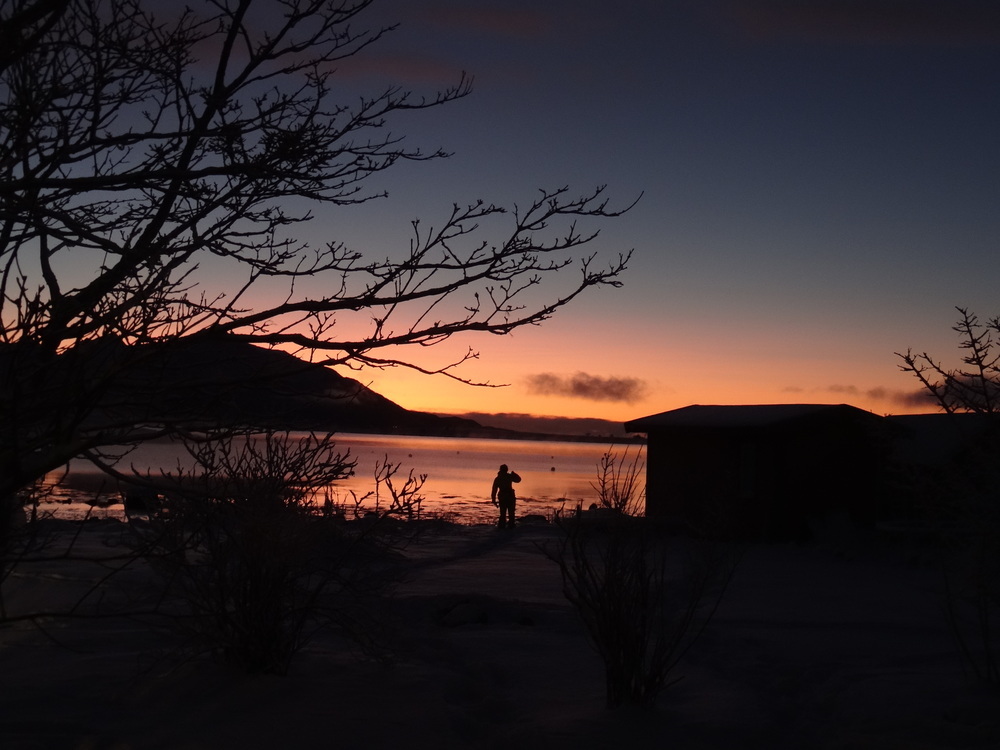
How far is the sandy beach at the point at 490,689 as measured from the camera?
230 inches

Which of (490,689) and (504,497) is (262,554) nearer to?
(490,689)

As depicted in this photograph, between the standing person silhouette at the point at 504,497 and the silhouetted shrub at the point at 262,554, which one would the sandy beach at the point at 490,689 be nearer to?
the silhouetted shrub at the point at 262,554

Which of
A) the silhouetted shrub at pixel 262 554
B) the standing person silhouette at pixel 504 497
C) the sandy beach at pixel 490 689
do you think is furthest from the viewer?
the standing person silhouette at pixel 504 497

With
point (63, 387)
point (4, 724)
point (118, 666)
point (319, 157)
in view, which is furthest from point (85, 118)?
point (118, 666)

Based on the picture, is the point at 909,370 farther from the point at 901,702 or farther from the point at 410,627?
the point at 410,627

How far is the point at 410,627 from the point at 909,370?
548 cm

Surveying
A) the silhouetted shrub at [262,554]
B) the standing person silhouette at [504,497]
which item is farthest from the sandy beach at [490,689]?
the standing person silhouette at [504,497]

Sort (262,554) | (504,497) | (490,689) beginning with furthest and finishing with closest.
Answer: (504,497) < (490,689) < (262,554)

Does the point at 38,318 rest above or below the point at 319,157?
below

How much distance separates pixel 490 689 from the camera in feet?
23.6

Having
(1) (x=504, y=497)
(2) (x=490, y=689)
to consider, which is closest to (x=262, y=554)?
(2) (x=490, y=689)

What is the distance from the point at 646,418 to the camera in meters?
22.3

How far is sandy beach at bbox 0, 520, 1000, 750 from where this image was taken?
5.84m

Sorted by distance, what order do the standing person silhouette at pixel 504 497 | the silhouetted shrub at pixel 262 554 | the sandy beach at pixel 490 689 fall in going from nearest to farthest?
the sandy beach at pixel 490 689 < the silhouetted shrub at pixel 262 554 < the standing person silhouette at pixel 504 497
